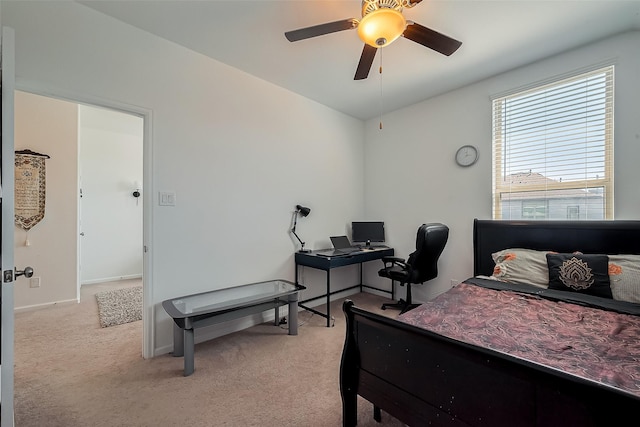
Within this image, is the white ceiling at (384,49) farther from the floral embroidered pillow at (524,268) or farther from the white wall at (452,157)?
the floral embroidered pillow at (524,268)

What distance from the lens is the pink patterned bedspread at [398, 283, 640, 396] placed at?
1062 mm

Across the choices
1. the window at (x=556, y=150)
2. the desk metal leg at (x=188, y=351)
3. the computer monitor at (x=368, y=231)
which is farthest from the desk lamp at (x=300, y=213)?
the window at (x=556, y=150)

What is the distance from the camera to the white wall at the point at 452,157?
2176mm

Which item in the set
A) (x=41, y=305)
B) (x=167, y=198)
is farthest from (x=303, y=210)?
(x=41, y=305)

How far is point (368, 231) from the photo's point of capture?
3814 mm

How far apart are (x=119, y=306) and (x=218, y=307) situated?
219cm

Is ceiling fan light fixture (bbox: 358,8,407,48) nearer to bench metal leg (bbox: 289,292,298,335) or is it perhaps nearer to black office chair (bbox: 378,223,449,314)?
black office chair (bbox: 378,223,449,314)

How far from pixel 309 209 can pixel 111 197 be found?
13.3 ft

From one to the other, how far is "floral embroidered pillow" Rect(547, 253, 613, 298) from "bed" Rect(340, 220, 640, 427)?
0.01 meters

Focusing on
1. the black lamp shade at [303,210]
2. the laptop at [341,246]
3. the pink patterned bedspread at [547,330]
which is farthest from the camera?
the laptop at [341,246]

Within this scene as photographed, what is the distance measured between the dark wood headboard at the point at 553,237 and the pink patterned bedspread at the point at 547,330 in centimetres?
85

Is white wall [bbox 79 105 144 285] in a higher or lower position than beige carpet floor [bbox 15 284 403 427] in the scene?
higher

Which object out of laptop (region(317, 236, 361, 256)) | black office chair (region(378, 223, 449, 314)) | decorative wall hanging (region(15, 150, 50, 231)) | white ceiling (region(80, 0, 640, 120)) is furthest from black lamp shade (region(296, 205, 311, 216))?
decorative wall hanging (region(15, 150, 50, 231))

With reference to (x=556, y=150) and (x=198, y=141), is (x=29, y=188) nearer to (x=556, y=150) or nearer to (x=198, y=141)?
(x=198, y=141)
